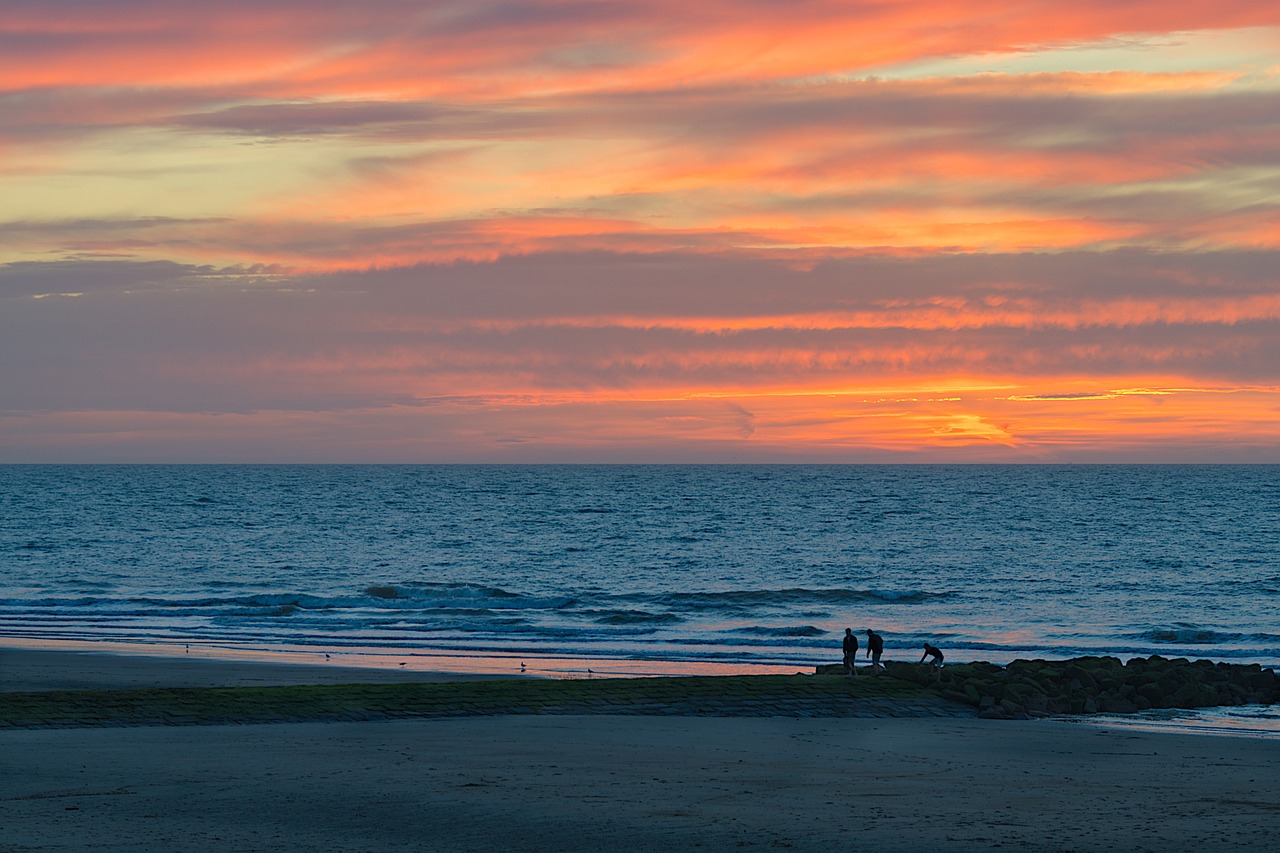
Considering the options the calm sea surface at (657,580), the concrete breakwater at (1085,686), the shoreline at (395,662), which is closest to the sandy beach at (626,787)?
the concrete breakwater at (1085,686)

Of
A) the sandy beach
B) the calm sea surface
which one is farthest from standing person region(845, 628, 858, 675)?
the calm sea surface

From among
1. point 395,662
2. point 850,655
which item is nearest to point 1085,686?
point 850,655

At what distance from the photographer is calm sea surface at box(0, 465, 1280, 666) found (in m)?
44.3

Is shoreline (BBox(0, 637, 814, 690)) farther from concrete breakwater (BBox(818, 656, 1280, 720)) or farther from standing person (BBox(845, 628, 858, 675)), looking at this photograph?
concrete breakwater (BBox(818, 656, 1280, 720))

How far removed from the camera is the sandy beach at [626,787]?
14.5 metres

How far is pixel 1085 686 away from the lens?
92.5 ft

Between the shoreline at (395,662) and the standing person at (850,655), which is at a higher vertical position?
the standing person at (850,655)

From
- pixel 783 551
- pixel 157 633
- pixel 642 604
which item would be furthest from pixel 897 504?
pixel 157 633

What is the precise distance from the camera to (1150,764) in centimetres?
2005

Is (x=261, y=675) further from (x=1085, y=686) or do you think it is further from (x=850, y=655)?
(x=1085, y=686)

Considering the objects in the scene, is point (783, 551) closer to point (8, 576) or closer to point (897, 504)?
point (8, 576)

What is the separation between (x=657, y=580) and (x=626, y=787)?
49114 millimetres

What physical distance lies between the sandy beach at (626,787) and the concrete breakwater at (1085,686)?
9.45 feet

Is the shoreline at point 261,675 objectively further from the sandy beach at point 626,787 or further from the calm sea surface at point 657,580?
the calm sea surface at point 657,580
